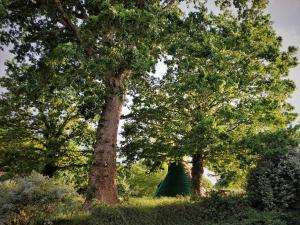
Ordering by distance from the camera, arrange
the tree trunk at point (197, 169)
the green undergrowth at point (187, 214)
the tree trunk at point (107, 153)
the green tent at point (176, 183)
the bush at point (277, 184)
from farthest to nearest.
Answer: the green tent at point (176, 183) → the tree trunk at point (197, 169) → the tree trunk at point (107, 153) → the bush at point (277, 184) → the green undergrowth at point (187, 214)

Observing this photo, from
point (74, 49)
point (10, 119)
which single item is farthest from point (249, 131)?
point (10, 119)

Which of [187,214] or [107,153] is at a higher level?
[107,153]

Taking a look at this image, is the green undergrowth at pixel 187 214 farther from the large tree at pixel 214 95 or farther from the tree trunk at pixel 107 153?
the large tree at pixel 214 95

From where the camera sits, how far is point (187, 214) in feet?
52.0

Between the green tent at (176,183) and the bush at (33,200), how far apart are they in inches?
418

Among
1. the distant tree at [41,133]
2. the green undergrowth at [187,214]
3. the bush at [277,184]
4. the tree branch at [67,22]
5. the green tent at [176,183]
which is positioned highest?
the tree branch at [67,22]

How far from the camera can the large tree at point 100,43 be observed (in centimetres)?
1622

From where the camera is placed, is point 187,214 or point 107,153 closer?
point 187,214

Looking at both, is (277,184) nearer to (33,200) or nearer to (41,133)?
(33,200)

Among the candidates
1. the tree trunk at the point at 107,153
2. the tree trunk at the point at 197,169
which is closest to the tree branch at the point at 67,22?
the tree trunk at the point at 107,153

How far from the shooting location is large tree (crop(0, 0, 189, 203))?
53.2 ft

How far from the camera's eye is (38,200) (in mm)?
13727

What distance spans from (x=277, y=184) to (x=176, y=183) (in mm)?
9188

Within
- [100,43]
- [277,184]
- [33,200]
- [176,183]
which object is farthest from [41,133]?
[277,184]
